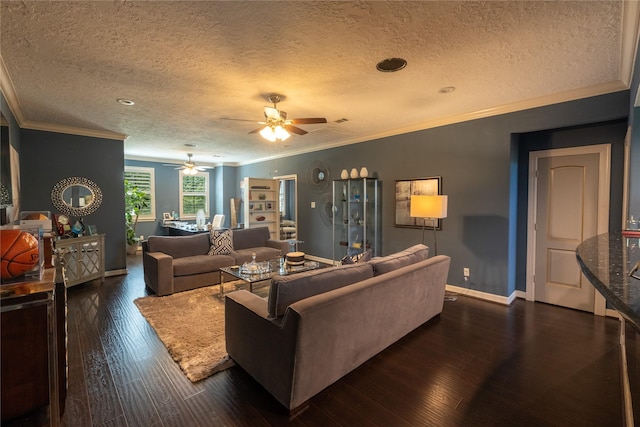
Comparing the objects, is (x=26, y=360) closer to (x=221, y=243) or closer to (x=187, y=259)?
(x=187, y=259)

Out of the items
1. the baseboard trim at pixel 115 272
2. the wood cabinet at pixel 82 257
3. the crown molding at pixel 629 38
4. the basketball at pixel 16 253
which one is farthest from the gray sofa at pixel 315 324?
the baseboard trim at pixel 115 272

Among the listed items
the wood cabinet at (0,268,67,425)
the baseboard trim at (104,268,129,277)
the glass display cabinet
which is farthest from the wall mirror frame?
the wood cabinet at (0,268,67,425)

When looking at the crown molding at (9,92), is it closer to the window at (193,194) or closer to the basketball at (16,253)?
the basketball at (16,253)

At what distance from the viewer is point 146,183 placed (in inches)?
313

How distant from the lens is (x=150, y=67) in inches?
Result: 101

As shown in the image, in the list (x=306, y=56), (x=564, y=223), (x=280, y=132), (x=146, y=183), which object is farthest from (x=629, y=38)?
(x=146, y=183)

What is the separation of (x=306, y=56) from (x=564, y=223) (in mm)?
3713

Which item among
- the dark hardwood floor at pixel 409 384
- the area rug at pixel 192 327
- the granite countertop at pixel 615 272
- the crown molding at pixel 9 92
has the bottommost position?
the dark hardwood floor at pixel 409 384

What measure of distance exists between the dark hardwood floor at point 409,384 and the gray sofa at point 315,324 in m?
0.16

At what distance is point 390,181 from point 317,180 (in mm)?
1810

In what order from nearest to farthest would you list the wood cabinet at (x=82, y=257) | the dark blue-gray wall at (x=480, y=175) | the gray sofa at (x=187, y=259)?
the dark blue-gray wall at (x=480, y=175) < the gray sofa at (x=187, y=259) < the wood cabinet at (x=82, y=257)

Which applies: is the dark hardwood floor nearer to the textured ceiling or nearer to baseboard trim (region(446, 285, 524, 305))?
baseboard trim (region(446, 285, 524, 305))

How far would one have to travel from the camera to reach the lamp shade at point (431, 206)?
3.72 meters

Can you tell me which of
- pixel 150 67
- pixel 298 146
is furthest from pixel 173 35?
pixel 298 146
